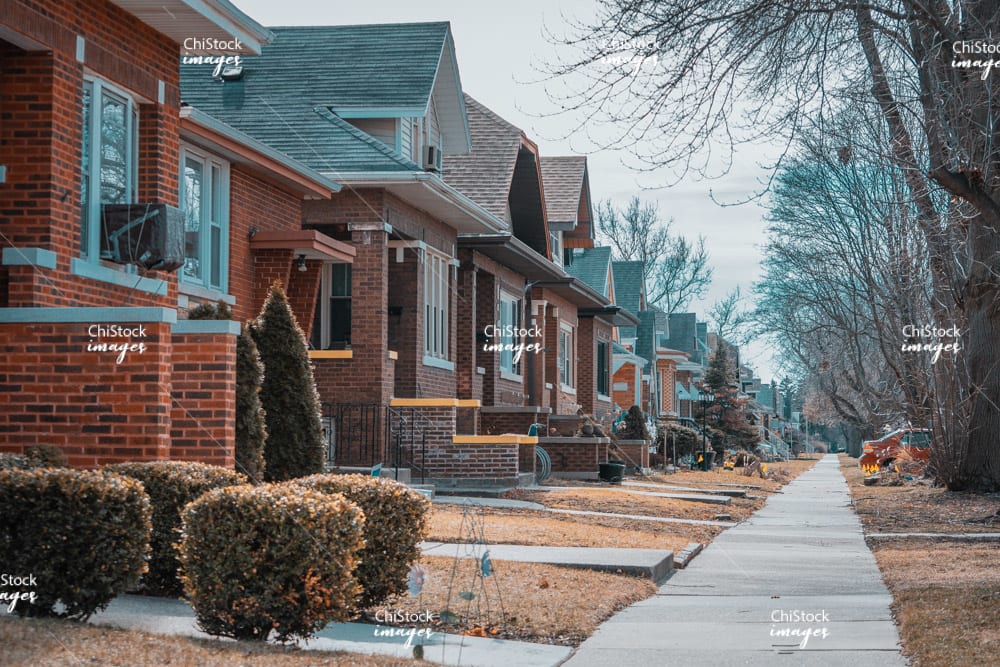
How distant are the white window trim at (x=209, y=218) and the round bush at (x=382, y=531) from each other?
23.9 feet

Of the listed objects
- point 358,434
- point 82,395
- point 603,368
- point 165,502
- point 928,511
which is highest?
point 603,368

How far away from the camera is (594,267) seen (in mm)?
44375

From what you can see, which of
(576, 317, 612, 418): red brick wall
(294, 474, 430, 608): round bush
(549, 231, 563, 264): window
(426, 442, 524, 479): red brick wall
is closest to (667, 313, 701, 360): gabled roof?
(576, 317, 612, 418): red brick wall

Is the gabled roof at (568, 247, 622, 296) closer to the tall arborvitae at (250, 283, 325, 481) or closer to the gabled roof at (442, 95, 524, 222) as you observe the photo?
the gabled roof at (442, 95, 524, 222)

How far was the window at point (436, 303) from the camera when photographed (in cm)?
2266

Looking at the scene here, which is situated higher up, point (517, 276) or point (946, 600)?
point (517, 276)

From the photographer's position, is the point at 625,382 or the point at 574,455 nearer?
the point at 574,455

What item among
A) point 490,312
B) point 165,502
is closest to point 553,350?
point 490,312

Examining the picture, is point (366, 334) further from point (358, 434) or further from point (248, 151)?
point (248, 151)

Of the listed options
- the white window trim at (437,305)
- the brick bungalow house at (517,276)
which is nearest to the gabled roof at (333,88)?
the white window trim at (437,305)

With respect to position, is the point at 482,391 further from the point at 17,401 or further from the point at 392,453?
the point at 17,401

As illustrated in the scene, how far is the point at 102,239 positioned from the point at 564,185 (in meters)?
24.9

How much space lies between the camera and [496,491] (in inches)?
787

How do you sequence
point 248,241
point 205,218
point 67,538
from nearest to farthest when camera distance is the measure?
point 67,538
point 205,218
point 248,241
